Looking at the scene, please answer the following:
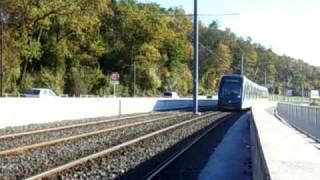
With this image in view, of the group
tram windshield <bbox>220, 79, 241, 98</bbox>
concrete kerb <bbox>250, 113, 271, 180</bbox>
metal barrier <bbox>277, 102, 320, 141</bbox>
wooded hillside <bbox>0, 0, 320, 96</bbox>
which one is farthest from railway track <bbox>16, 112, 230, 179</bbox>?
wooded hillside <bbox>0, 0, 320, 96</bbox>

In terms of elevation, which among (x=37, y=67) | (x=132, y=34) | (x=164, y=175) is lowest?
(x=164, y=175)

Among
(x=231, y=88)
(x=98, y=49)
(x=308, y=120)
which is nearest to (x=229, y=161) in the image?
(x=308, y=120)

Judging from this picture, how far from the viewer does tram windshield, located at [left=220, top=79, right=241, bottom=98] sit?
200 feet

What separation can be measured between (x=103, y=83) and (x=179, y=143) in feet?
239

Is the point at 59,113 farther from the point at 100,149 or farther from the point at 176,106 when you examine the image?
the point at 176,106

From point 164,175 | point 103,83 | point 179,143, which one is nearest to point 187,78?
point 103,83

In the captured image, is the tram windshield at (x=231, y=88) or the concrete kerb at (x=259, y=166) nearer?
the concrete kerb at (x=259, y=166)

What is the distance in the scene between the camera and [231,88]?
61625 millimetres

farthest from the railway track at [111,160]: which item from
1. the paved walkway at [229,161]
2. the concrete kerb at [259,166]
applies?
the concrete kerb at [259,166]

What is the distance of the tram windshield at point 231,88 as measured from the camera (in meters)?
61.1

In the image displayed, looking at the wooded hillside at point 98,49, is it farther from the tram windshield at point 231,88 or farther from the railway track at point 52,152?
the railway track at point 52,152

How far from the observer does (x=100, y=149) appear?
66.5 ft

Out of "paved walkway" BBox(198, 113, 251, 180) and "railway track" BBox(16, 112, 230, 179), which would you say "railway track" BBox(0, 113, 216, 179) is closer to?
"railway track" BBox(16, 112, 230, 179)

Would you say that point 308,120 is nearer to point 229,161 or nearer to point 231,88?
point 229,161
